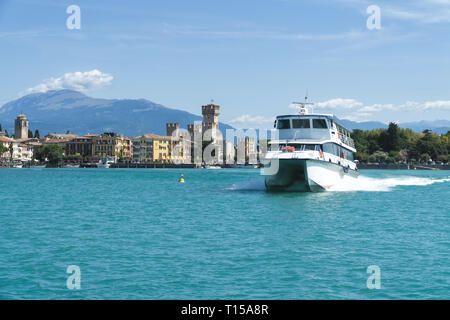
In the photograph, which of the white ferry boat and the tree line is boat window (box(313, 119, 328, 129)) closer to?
the white ferry boat

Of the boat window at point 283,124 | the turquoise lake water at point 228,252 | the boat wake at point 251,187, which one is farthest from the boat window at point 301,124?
the boat wake at point 251,187

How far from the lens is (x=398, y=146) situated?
189 meters

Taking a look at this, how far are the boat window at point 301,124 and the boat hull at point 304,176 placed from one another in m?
3.35

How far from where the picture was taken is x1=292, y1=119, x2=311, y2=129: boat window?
143 ft

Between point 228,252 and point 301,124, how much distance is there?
83.8 ft

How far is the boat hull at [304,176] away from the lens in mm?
41438

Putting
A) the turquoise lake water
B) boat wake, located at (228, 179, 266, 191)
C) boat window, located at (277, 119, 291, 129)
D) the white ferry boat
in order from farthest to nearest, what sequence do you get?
boat wake, located at (228, 179, 266, 191) < boat window, located at (277, 119, 291, 129) < the white ferry boat < the turquoise lake water

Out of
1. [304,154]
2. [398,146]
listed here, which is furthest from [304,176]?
[398,146]

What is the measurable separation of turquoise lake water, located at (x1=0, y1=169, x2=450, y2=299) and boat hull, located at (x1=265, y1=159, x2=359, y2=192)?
600 centimetres

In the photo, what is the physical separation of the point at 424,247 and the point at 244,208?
49.4ft

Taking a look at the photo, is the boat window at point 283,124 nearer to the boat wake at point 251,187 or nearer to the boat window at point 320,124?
the boat window at point 320,124

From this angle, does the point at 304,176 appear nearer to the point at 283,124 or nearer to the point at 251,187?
the point at 283,124

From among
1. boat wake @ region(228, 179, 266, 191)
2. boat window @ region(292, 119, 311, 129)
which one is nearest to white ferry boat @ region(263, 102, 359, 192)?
boat window @ region(292, 119, 311, 129)
